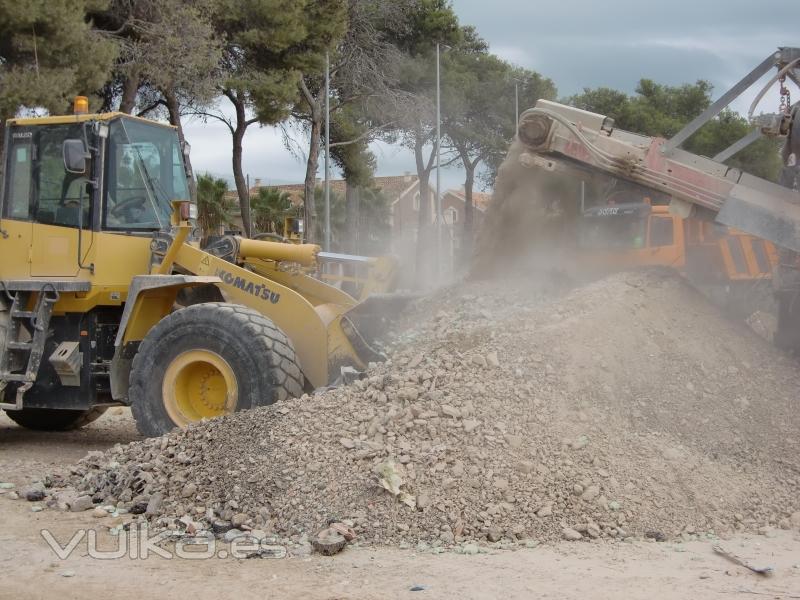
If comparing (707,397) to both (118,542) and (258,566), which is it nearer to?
(258,566)

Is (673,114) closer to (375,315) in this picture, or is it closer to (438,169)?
(438,169)

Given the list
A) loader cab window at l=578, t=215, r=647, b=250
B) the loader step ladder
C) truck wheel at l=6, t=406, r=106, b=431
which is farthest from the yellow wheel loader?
loader cab window at l=578, t=215, r=647, b=250

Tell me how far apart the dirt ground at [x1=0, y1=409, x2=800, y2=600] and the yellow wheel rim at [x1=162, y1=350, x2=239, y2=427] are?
203cm

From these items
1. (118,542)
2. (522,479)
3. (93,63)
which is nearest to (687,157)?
(522,479)

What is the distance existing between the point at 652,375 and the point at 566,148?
2.31 m

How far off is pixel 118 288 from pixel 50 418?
7.99 ft

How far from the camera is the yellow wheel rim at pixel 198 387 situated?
7.50m

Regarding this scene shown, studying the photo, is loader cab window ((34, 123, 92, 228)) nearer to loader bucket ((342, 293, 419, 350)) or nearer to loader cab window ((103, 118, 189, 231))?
loader cab window ((103, 118, 189, 231))

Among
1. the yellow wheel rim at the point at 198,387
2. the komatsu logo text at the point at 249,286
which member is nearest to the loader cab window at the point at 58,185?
the komatsu logo text at the point at 249,286

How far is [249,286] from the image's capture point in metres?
8.15

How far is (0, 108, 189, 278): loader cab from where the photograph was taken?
8305mm

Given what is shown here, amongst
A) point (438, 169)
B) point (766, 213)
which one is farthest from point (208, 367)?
point (438, 169)

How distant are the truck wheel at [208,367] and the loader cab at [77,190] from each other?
1.20 metres

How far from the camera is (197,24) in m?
16.4
